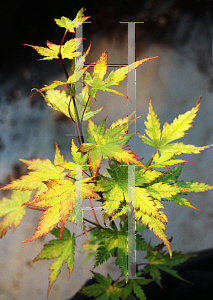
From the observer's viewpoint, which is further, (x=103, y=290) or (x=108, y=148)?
(x=103, y=290)

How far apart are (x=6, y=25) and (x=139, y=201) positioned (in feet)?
2.85

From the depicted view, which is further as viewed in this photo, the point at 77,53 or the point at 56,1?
the point at 56,1

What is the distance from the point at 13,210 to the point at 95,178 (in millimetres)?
235

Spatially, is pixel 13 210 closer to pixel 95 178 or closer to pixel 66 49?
pixel 95 178

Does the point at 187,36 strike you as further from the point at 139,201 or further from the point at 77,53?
the point at 139,201

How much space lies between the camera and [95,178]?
46cm

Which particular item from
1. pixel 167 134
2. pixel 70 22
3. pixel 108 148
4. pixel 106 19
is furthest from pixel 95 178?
pixel 106 19

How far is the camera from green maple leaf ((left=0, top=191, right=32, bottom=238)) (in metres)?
0.51

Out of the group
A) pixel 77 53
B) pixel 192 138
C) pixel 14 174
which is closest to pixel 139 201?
pixel 77 53

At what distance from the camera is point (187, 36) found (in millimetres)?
875

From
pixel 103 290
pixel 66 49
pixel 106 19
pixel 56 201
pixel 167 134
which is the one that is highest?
pixel 106 19

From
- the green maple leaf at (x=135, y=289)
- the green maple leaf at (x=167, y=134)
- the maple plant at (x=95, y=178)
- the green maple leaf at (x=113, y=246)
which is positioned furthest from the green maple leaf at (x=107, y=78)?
the green maple leaf at (x=135, y=289)

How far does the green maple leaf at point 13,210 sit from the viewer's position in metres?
0.51

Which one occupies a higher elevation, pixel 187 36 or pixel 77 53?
pixel 187 36
